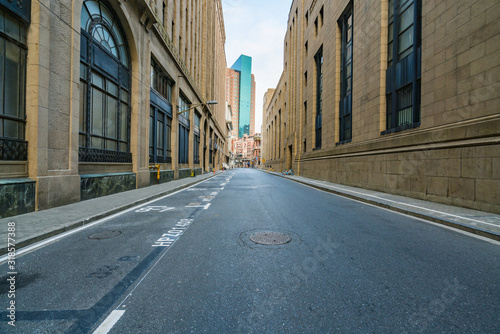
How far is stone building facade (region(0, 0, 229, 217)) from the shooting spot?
270 inches

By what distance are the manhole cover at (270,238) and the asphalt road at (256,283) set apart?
9cm

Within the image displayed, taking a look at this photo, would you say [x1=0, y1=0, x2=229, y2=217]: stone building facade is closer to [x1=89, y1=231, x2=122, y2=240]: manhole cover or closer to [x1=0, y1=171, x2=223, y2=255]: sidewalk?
[x1=0, y1=171, x2=223, y2=255]: sidewalk

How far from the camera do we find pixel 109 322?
2.26 meters

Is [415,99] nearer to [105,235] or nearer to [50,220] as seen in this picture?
[105,235]

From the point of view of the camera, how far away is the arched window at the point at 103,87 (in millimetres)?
10148

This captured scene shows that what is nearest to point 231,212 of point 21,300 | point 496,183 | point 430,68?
point 21,300

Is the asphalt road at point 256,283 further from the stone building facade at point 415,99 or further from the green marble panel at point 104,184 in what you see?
the green marble panel at point 104,184

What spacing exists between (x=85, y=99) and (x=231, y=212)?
7990mm

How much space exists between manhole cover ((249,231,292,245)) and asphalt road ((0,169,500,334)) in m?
0.09

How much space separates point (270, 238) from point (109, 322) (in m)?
3.08

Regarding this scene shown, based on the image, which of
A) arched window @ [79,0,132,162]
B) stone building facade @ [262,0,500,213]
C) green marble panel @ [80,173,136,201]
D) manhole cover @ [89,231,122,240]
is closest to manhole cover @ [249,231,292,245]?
manhole cover @ [89,231,122,240]

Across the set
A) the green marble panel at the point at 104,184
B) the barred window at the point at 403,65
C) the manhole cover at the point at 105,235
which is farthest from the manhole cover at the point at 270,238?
the barred window at the point at 403,65

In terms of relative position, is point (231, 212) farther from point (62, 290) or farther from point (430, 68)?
point (430, 68)

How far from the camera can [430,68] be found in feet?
34.4
